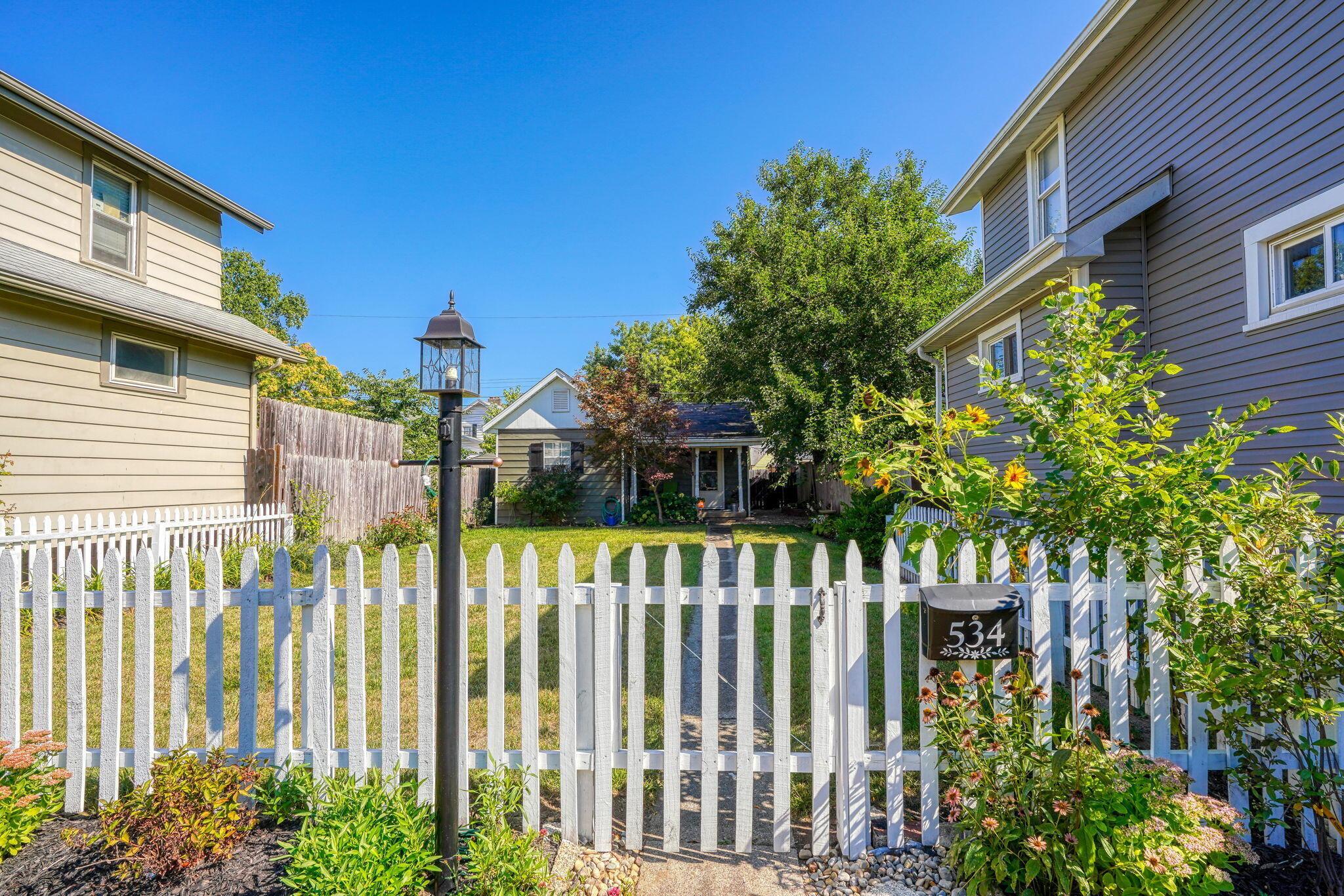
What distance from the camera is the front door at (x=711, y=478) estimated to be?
65.9 ft

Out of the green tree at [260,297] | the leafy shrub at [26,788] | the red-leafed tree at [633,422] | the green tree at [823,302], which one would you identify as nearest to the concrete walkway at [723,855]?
the leafy shrub at [26,788]

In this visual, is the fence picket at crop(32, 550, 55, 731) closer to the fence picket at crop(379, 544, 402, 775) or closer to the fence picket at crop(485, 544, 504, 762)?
the fence picket at crop(379, 544, 402, 775)

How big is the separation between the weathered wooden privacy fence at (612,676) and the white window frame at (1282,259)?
352 cm

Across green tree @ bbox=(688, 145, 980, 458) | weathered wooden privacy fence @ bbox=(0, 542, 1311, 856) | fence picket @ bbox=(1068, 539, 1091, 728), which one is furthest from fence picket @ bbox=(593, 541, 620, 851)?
green tree @ bbox=(688, 145, 980, 458)

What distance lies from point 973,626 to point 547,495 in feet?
51.8

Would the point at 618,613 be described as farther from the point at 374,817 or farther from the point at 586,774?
the point at 374,817

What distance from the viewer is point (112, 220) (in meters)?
8.03

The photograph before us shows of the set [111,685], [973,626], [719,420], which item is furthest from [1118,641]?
[719,420]

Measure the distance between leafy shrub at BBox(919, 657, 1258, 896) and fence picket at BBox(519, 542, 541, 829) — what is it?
5.24 feet

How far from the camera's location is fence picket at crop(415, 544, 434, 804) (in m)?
2.57

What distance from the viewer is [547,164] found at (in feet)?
44.8

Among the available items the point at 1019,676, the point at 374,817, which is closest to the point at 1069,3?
the point at 1019,676

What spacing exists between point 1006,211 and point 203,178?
12.6m

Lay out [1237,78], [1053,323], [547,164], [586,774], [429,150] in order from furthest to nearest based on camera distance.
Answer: [547,164]
[429,150]
[1237,78]
[1053,323]
[586,774]
